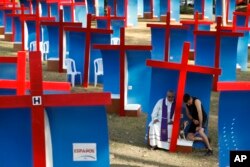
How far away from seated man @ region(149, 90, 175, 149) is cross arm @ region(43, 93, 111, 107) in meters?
3.40

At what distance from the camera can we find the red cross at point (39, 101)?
13.7ft

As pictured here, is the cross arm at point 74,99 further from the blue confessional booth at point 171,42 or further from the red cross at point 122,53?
the blue confessional booth at point 171,42

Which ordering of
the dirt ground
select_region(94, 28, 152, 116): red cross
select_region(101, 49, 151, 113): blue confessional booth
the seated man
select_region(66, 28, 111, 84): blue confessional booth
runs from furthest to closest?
select_region(66, 28, 111, 84): blue confessional booth
select_region(101, 49, 151, 113): blue confessional booth
select_region(94, 28, 152, 116): red cross
the seated man
the dirt ground

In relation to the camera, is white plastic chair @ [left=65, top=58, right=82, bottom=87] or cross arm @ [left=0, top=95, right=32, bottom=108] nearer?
cross arm @ [left=0, top=95, right=32, bottom=108]

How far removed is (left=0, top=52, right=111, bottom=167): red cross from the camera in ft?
13.7

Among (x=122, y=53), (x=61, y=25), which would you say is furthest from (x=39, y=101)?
(x=61, y=25)

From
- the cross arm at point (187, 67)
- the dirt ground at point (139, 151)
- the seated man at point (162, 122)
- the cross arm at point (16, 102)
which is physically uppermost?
the cross arm at point (16, 102)

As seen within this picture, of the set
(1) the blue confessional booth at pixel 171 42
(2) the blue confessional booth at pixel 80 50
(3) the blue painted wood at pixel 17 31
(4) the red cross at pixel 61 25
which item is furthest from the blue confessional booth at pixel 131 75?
(3) the blue painted wood at pixel 17 31

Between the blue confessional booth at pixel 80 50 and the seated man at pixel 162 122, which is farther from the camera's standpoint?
the blue confessional booth at pixel 80 50

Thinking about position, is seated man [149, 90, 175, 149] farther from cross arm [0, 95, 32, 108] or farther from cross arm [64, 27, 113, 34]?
cross arm [64, 27, 113, 34]

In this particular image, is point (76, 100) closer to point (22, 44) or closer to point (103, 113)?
point (103, 113)

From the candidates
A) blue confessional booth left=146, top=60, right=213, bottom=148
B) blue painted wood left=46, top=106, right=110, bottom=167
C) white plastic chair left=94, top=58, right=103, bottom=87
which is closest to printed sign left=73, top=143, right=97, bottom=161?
blue painted wood left=46, top=106, right=110, bottom=167

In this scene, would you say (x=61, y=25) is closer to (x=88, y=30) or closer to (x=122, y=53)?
(x=88, y=30)

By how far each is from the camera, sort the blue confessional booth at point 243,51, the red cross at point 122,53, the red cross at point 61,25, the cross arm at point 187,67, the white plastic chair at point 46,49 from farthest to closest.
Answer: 1. the white plastic chair at point 46,49
2. the blue confessional booth at point 243,51
3. the red cross at point 61,25
4. the red cross at point 122,53
5. the cross arm at point 187,67
